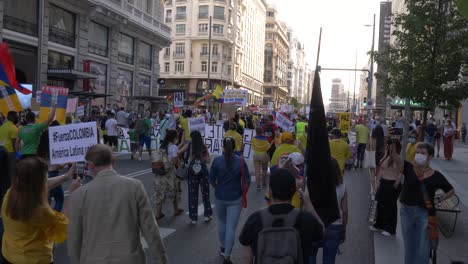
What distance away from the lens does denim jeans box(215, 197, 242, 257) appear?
6.40 metres

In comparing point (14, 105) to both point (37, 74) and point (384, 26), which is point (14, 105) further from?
point (384, 26)

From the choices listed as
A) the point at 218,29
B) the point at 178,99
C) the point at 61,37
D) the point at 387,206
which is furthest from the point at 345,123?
the point at 218,29

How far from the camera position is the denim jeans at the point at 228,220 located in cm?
640

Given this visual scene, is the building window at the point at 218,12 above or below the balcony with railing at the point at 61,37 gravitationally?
above

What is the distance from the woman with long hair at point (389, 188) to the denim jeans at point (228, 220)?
2042mm

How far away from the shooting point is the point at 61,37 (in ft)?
92.5

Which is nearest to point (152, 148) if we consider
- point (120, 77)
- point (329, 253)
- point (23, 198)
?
point (329, 253)

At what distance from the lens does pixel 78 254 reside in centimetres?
368

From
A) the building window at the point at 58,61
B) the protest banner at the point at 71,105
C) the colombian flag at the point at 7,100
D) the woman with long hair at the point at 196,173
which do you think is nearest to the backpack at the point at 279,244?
the woman with long hair at the point at 196,173

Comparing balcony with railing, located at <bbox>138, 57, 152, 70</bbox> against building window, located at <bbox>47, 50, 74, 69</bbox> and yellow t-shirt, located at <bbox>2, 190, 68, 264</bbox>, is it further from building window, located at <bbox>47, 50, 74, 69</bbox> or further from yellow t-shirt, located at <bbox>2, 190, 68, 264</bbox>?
yellow t-shirt, located at <bbox>2, 190, 68, 264</bbox>

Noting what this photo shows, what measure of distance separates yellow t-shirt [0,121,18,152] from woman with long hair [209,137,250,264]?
14.3 ft

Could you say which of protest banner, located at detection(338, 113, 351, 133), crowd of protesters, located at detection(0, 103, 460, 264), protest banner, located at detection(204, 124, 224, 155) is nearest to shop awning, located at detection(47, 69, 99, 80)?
protest banner, located at detection(338, 113, 351, 133)

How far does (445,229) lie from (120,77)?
99.2ft

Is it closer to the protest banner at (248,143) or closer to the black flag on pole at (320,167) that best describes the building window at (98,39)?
the protest banner at (248,143)
